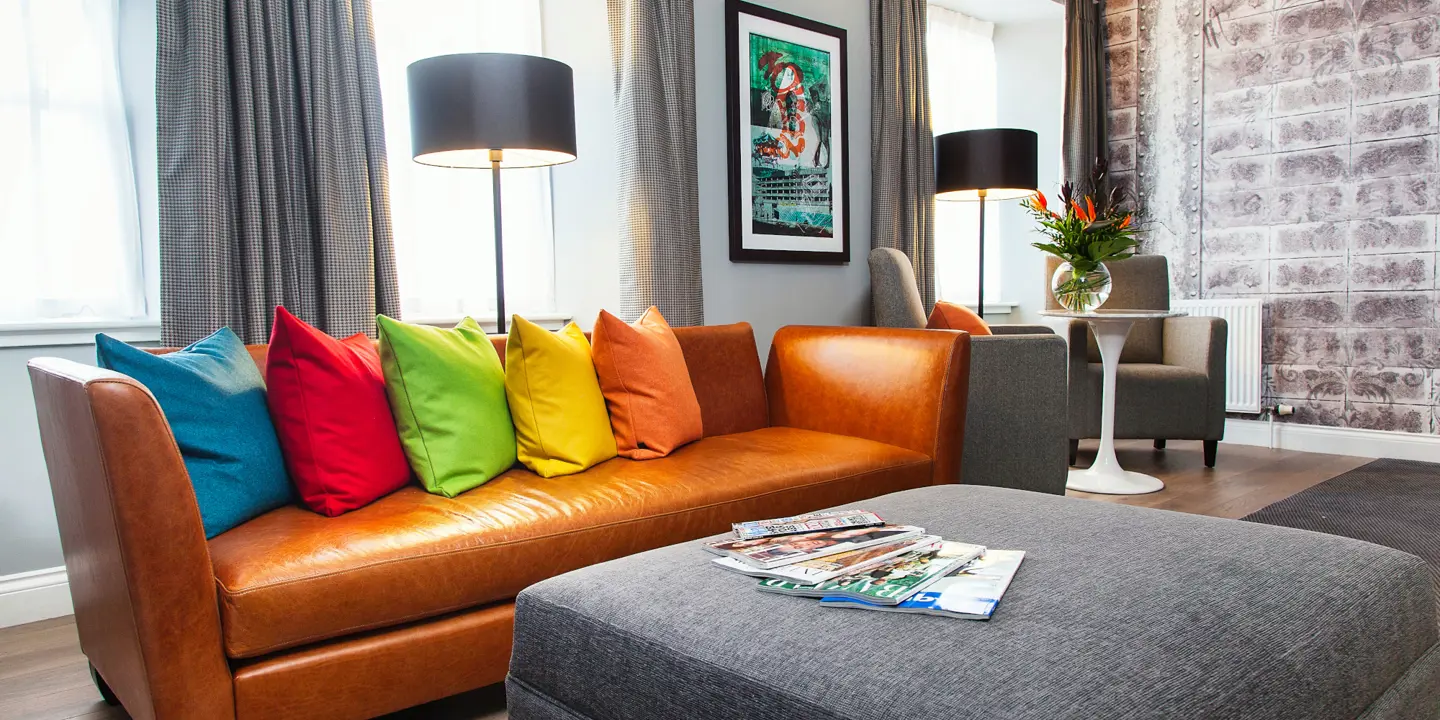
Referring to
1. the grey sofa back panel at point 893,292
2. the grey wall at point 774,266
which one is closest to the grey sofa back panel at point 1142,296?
the grey sofa back panel at point 893,292

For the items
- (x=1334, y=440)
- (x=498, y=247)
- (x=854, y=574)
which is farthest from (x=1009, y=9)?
(x=854, y=574)

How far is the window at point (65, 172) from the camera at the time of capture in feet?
7.55

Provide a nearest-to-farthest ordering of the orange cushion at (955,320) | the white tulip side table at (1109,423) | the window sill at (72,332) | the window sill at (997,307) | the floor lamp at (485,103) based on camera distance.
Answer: the window sill at (72,332) < the floor lamp at (485,103) < the orange cushion at (955,320) < the white tulip side table at (1109,423) < the window sill at (997,307)

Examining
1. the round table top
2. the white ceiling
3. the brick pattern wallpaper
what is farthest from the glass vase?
the white ceiling

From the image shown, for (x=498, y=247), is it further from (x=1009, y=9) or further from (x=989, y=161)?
(x=1009, y=9)

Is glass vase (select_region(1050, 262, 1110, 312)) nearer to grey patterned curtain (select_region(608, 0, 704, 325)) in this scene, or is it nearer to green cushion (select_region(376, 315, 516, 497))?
grey patterned curtain (select_region(608, 0, 704, 325))

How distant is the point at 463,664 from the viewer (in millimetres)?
1626

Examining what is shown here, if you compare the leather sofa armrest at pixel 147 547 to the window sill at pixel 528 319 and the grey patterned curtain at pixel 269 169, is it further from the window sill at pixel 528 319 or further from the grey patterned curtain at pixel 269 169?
the window sill at pixel 528 319

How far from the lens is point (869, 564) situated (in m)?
1.19

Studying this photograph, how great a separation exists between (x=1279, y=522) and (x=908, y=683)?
2.72 metres

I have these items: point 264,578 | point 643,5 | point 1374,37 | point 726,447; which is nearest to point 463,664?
point 264,578

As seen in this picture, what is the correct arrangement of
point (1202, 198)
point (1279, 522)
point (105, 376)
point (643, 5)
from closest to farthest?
point (105, 376)
point (1279, 522)
point (643, 5)
point (1202, 198)

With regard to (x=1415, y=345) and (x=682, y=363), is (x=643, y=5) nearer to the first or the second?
(x=682, y=363)

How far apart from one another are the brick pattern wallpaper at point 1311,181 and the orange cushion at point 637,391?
3745 mm
